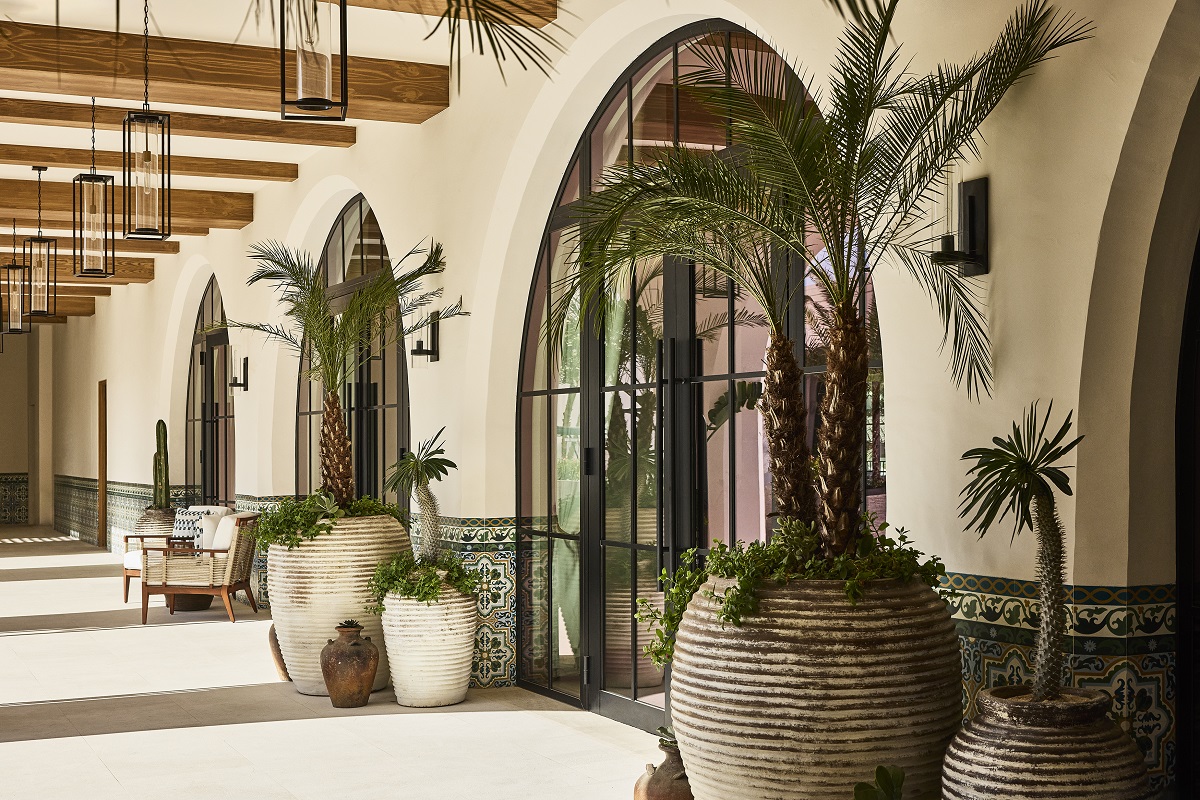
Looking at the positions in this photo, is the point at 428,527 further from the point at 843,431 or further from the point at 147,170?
the point at 843,431

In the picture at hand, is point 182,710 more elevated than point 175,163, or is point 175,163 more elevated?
point 175,163

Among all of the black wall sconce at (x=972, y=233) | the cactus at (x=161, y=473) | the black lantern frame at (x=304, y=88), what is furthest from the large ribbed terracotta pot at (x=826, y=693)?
the cactus at (x=161, y=473)

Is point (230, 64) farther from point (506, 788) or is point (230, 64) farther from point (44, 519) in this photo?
point (44, 519)

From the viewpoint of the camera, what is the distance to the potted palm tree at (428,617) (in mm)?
6527

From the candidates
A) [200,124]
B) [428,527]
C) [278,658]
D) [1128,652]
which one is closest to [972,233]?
[1128,652]

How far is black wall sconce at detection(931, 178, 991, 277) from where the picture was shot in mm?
3738

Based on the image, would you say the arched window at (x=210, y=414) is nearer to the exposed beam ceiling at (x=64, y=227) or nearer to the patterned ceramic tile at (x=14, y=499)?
the exposed beam ceiling at (x=64, y=227)

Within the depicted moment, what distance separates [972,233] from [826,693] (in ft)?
4.60

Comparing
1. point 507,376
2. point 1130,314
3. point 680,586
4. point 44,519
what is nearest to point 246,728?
point 507,376

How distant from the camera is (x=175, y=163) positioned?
379 inches

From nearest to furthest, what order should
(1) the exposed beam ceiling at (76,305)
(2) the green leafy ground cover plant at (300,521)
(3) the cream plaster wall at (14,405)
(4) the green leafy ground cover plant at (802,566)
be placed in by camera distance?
1. (4) the green leafy ground cover plant at (802,566)
2. (2) the green leafy ground cover plant at (300,521)
3. (1) the exposed beam ceiling at (76,305)
4. (3) the cream plaster wall at (14,405)

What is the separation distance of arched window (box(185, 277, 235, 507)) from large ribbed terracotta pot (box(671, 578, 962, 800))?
374 inches

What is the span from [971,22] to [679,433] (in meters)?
2.45

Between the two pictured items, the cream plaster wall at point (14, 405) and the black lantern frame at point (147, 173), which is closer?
the black lantern frame at point (147, 173)
